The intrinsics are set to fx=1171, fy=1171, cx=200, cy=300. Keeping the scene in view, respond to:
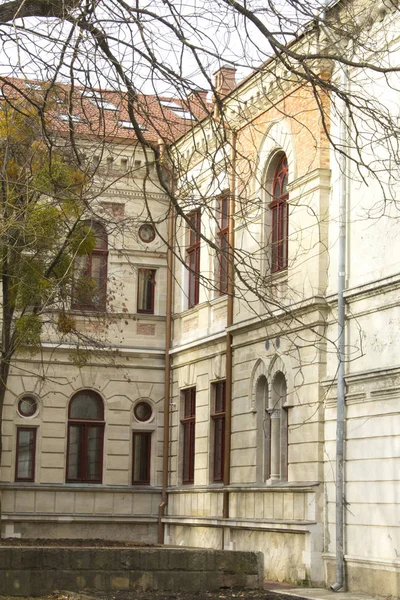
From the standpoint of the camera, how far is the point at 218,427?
83.1 feet

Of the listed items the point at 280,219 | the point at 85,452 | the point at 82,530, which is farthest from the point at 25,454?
the point at 280,219

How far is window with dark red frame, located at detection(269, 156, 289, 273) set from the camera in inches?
880

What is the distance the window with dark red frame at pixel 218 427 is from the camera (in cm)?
2489

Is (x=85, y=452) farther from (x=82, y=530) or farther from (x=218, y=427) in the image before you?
(x=218, y=427)

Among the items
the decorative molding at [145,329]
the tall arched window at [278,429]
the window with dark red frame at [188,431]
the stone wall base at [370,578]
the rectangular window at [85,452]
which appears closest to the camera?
the stone wall base at [370,578]

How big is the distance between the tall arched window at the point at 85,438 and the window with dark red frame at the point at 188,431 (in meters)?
2.00

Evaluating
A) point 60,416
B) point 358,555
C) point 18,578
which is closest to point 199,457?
point 60,416

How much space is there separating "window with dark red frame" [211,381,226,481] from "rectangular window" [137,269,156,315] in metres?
3.93

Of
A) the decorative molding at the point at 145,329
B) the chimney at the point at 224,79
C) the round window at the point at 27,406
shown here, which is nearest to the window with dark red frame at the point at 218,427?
the decorative molding at the point at 145,329

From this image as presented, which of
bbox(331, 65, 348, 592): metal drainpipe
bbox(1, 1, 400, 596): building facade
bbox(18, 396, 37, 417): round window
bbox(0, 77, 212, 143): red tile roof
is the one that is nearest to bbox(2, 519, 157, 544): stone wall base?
bbox(1, 1, 400, 596): building facade

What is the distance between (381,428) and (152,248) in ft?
39.9

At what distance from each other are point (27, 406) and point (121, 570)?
490 inches

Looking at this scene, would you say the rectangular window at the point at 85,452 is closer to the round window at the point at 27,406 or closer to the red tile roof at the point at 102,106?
the round window at the point at 27,406

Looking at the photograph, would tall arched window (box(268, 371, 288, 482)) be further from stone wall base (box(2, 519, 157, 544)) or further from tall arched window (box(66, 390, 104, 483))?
tall arched window (box(66, 390, 104, 483))
